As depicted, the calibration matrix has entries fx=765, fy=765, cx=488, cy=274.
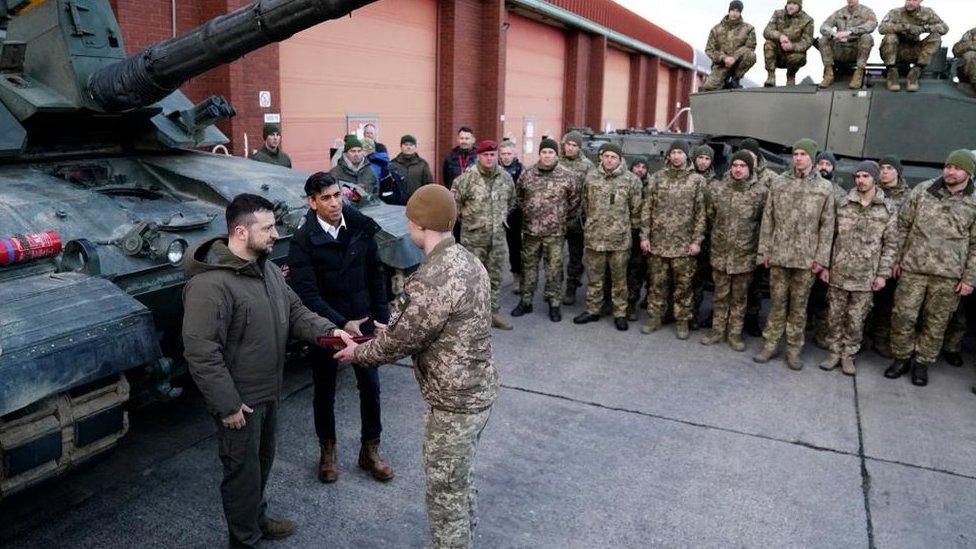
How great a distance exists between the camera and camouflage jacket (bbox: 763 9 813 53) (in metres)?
9.49

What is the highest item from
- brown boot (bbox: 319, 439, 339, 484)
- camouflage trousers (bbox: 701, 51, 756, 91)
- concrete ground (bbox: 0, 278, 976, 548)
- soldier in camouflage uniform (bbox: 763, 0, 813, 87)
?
soldier in camouflage uniform (bbox: 763, 0, 813, 87)

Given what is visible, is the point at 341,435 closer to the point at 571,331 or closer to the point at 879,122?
the point at 571,331

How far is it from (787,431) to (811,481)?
732mm

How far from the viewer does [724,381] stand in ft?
20.4

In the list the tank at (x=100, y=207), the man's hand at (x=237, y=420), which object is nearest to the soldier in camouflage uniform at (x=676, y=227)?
the tank at (x=100, y=207)

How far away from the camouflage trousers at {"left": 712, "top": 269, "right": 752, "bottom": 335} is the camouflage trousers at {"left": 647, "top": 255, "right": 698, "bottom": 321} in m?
0.25

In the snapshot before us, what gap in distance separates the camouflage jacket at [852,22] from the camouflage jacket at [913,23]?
0.76 feet

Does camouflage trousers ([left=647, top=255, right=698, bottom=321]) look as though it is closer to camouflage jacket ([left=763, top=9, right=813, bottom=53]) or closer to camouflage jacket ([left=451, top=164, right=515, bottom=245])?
camouflage jacket ([left=451, top=164, right=515, bottom=245])

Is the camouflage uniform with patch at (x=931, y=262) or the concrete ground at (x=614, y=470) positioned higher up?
the camouflage uniform with patch at (x=931, y=262)

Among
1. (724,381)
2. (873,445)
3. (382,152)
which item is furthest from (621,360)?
(382,152)

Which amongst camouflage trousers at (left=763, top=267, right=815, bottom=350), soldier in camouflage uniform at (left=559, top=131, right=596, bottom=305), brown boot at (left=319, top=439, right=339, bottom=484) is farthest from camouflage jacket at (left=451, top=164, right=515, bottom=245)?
brown boot at (left=319, top=439, right=339, bottom=484)

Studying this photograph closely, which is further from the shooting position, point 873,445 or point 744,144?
point 744,144

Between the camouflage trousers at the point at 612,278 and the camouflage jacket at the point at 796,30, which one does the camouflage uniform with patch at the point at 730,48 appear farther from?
the camouflage trousers at the point at 612,278

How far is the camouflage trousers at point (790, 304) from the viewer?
6.44 m
